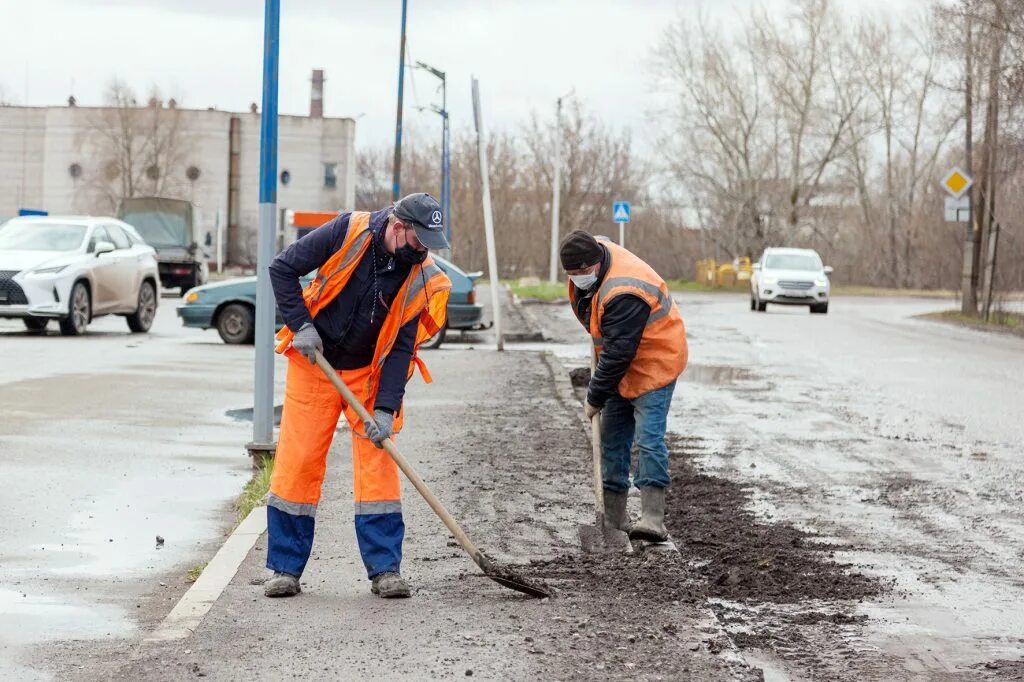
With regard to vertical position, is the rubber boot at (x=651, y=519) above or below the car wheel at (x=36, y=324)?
above

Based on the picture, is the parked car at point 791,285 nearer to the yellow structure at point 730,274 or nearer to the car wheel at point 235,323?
the yellow structure at point 730,274

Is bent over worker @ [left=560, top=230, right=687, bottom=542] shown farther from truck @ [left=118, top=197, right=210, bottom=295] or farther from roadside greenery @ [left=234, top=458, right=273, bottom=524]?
truck @ [left=118, top=197, right=210, bottom=295]

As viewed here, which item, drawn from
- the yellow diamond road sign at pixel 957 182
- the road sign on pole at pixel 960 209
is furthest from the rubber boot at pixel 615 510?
the road sign on pole at pixel 960 209

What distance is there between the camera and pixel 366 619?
5641mm

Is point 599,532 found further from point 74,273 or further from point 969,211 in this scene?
point 969,211

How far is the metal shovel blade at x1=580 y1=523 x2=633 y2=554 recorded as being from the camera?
279 inches

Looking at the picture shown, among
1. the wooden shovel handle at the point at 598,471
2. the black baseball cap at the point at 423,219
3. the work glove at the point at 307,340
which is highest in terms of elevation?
the black baseball cap at the point at 423,219

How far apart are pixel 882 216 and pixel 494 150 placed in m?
16.5

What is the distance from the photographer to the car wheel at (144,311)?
2223 centimetres

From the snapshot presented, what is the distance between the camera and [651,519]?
7324mm

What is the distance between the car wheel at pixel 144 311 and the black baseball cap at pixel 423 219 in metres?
17.0

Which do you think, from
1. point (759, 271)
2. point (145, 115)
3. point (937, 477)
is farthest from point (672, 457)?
point (145, 115)

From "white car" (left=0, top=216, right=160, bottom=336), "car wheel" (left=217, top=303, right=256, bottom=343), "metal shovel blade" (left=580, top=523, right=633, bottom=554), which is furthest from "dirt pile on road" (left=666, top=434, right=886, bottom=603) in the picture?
"white car" (left=0, top=216, right=160, bottom=336)

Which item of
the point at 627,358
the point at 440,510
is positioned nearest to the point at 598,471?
the point at 627,358
